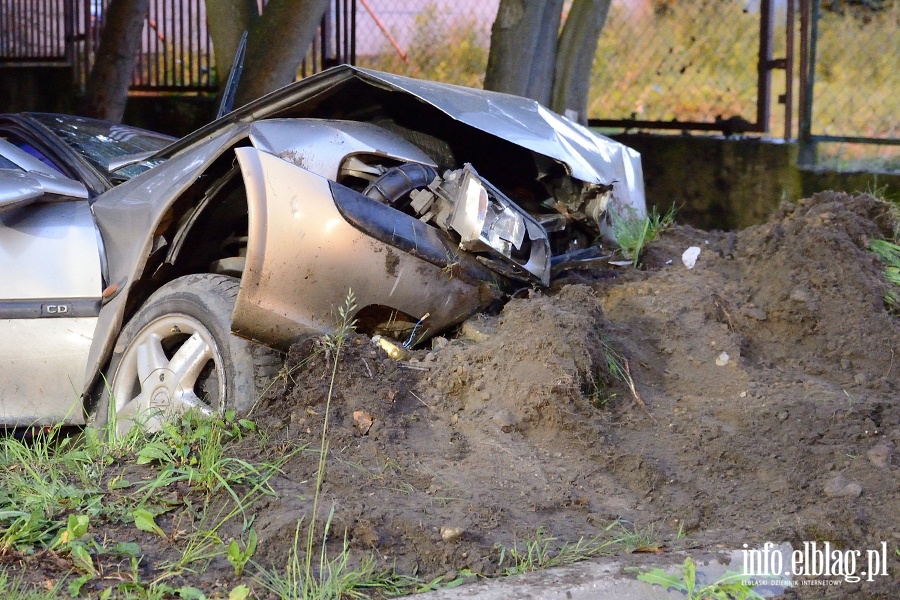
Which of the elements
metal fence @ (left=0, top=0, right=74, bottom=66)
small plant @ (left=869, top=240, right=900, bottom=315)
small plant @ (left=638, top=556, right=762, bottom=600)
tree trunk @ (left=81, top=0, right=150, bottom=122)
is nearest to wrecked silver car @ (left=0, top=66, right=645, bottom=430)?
small plant @ (left=869, top=240, right=900, bottom=315)

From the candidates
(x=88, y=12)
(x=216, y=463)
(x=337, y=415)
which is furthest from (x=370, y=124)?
(x=88, y=12)

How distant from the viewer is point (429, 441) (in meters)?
3.19

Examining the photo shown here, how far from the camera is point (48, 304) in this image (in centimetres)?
380

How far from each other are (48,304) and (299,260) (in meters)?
1.27

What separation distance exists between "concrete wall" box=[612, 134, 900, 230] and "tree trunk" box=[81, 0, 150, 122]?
4580 millimetres

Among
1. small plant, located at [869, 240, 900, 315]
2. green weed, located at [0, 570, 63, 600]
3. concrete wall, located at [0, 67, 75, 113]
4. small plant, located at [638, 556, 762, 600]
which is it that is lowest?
small plant, located at [638, 556, 762, 600]

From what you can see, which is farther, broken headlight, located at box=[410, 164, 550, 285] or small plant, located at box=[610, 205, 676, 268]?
small plant, located at box=[610, 205, 676, 268]

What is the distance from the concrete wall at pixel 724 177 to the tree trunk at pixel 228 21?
11.5ft

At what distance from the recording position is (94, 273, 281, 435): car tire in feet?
10.9

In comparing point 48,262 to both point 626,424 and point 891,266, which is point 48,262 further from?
point 891,266

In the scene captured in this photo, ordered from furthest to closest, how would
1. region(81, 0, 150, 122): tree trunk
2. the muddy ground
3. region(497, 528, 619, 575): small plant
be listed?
region(81, 0, 150, 122): tree trunk < the muddy ground < region(497, 528, 619, 575): small plant

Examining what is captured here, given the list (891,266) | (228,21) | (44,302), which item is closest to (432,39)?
(228,21)

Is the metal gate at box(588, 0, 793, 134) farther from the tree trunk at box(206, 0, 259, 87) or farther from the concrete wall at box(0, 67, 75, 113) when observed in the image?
the concrete wall at box(0, 67, 75, 113)

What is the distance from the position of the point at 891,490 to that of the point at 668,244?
6.86ft
